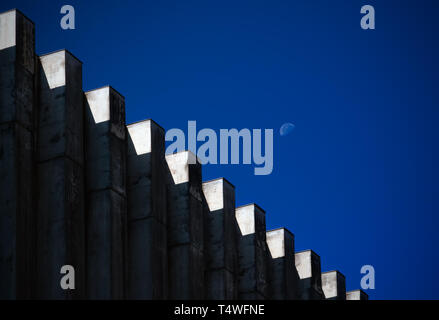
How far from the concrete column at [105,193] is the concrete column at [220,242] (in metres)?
4.89

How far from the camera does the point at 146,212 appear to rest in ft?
100

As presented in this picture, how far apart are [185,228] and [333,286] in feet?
35.7

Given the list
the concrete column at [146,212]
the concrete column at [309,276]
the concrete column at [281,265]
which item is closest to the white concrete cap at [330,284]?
the concrete column at [309,276]

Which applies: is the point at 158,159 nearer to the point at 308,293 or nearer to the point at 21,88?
the point at 21,88

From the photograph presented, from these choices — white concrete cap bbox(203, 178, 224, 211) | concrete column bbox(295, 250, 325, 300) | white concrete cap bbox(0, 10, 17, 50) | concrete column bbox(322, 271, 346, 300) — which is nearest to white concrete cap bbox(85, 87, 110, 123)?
white concrete cap bbox(0, 10, 17, 50)

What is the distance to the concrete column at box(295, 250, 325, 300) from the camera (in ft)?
129

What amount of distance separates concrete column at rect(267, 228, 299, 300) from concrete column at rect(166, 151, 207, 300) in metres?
5.12

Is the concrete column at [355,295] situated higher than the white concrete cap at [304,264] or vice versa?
the white concrete cap at [304,264]

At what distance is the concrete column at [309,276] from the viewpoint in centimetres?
3922

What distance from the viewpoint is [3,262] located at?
25812 millimetres

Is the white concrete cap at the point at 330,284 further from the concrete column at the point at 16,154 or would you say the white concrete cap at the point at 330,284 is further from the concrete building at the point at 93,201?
the concrete column at the point at 16,154

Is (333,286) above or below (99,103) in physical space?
below

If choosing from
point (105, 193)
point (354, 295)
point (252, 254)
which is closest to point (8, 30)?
point (105, 193)

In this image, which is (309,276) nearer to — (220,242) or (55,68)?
(220,242)
